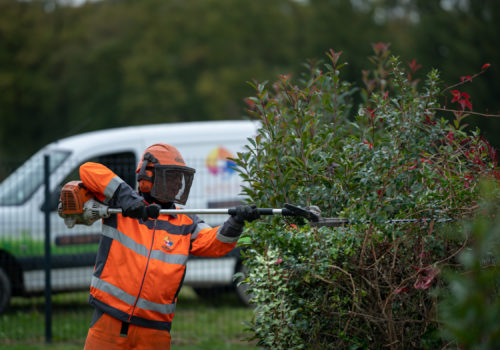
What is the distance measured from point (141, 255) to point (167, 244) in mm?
171

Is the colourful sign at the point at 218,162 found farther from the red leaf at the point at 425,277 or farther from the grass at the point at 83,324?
the red leaf at the point at 425,277

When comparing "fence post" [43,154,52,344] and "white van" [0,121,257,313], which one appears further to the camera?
"white van" [0,121,257,313]

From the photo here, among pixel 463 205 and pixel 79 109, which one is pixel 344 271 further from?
pixel 79 109

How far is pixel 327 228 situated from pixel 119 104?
28.4 m

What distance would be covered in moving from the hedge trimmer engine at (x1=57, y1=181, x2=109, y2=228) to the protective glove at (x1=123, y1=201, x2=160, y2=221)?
0.70ft

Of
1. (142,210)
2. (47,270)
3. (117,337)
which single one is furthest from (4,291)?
(142,210)

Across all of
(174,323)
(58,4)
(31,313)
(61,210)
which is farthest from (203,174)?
(58,4)

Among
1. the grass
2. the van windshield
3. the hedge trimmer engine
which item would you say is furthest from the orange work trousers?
the van windshield

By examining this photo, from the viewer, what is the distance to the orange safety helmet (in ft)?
13.0

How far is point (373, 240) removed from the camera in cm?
338

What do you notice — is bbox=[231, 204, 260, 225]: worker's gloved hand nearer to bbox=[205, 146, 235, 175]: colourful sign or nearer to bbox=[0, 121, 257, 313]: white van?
bbox=[0, 121, 257, 313]: white van

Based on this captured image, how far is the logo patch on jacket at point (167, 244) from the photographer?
12.7 ft

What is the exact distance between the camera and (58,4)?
33688mm

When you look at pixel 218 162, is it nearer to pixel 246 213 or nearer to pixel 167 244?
pixel 167 244
